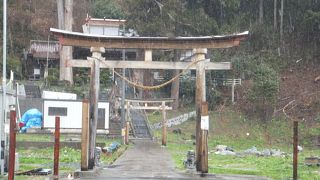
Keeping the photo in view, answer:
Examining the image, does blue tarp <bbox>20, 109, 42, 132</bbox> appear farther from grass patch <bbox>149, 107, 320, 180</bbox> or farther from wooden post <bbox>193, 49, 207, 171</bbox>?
wooden post <bbox>193, 49, 207, 171</bbox>

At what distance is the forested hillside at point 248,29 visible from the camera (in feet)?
145

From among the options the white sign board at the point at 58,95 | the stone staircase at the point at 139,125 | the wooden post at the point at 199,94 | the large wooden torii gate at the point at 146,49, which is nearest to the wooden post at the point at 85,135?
the large wooden torii gate at the point at 146,49

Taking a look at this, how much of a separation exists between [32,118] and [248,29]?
21855 mm

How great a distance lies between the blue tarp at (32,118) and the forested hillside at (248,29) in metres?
10.3

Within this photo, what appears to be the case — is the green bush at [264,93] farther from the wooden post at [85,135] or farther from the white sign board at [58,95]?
the wooden post at [85,135]

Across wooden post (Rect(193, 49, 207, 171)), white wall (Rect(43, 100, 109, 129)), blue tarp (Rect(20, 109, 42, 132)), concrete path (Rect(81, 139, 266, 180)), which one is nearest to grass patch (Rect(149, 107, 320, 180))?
white wall (Rect(43, 100, 109, 129))

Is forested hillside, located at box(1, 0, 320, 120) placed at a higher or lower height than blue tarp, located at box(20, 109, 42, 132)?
higher

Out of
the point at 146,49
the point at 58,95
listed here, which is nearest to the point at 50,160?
the point at 146,49

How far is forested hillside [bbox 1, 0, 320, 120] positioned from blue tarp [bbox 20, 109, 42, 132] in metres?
10.3

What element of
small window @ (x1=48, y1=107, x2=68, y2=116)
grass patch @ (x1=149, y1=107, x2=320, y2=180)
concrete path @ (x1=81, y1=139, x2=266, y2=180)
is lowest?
concrete path @ (x1=81, y1=139, x2=266, y2=180)

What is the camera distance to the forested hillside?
44.3 m

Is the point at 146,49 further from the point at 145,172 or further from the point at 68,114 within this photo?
the point at 68,114

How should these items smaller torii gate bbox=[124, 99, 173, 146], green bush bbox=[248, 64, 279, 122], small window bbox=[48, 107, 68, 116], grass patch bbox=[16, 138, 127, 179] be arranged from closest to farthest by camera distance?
1. grass patch bbox=[16, 138, 127, 179]
2. smaller torii gate bbox=[124, 99, 173, 146]
3. small window bbox=[48, 107, 68, 116]
4. green bush bbox=[248, 64, 279, 122]

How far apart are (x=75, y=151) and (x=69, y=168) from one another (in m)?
9.62
